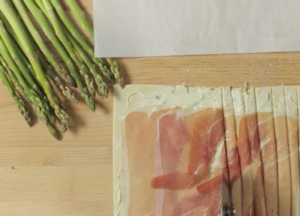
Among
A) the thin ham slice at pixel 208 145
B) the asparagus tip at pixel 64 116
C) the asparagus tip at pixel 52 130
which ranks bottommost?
the thin ham slice at pixel 208 145

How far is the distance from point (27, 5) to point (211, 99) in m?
0.40

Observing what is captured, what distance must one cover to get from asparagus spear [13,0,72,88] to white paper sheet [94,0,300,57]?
0.08 m

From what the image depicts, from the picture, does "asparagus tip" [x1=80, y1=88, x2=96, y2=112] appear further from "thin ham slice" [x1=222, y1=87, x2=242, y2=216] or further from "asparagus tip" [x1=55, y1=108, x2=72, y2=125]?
"thin ham slice" [x1=222, y1=87, x2=242, y2=216]


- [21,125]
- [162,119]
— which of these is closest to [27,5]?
[21,125]

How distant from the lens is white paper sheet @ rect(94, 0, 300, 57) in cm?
81

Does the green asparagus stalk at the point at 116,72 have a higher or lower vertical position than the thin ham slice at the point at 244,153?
higher

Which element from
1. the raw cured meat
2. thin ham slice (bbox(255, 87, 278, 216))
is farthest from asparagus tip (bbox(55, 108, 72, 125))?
thin ham slice (bbox(255, 87, 278, 216))

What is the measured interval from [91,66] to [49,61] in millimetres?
83

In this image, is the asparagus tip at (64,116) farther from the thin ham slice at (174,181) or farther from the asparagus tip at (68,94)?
the thin ham slice at (174,181)

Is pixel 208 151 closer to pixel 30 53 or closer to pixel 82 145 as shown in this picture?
pixel 82 145

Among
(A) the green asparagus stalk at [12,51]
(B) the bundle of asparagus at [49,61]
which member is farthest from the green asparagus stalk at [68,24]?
(A) the green asparagus stalk at [12,51]

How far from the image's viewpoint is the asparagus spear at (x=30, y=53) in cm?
83

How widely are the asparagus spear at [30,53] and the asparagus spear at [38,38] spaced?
0.04ft

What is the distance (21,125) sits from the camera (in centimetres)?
86
